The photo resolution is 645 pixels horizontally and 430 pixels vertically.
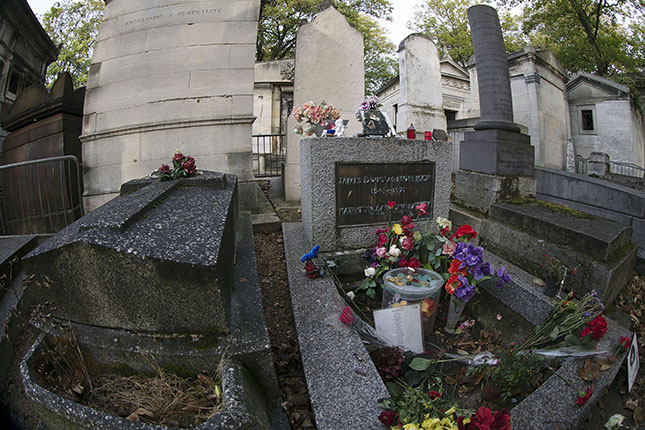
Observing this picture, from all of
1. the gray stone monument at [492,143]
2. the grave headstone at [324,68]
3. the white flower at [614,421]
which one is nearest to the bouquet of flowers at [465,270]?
the white flower at [614,421]

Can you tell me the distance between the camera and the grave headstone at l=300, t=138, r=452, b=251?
338 centimetres

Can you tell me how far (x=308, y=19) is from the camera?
1958 cm

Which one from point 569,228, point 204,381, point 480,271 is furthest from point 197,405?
point 569,228

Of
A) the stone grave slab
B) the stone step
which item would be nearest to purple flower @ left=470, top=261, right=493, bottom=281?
the stone step

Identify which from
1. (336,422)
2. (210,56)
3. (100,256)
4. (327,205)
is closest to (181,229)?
(100,256)

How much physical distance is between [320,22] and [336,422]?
6.55 m

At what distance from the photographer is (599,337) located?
7.04ft

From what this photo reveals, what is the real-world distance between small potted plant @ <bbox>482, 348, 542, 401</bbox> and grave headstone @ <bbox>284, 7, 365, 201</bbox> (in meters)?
4.66

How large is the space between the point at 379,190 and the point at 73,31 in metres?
23.5

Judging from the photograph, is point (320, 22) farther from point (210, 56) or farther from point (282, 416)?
point (282, 416)

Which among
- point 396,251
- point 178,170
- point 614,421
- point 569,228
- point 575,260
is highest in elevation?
point 178,170

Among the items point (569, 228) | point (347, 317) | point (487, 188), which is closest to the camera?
point (347, 317)

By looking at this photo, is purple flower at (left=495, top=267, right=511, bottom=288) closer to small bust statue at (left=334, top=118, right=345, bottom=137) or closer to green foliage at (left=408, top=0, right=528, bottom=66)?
small bust statue at (left=334, top=118, right=345, bottom=137)

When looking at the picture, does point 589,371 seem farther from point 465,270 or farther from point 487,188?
point 487,188
